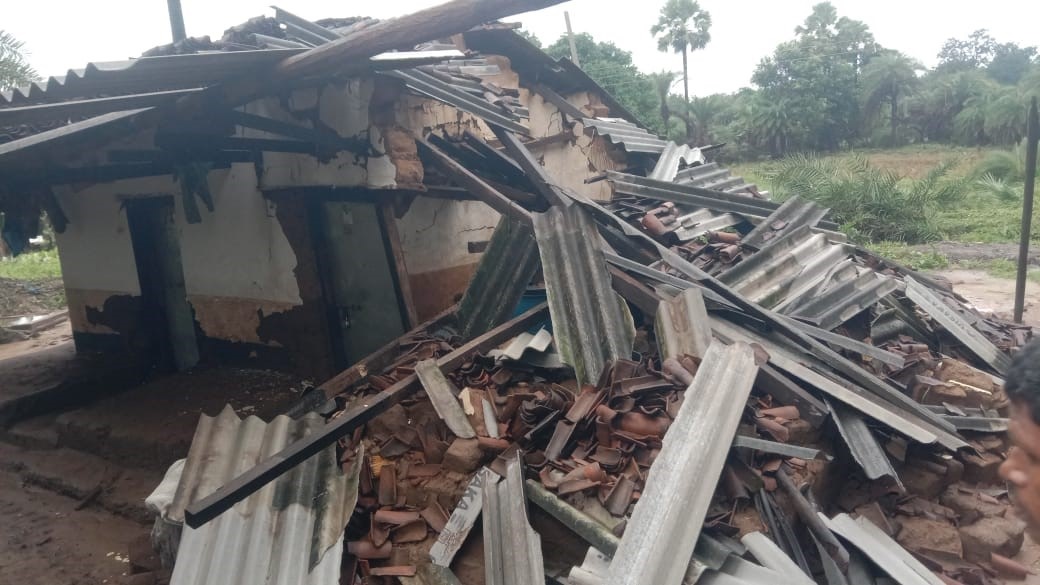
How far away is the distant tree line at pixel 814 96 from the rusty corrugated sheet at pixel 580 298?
28.3 meters

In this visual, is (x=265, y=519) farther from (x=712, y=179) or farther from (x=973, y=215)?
(x=973, y=215)

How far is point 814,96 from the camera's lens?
3303cm

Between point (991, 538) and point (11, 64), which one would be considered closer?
point (991, 538)

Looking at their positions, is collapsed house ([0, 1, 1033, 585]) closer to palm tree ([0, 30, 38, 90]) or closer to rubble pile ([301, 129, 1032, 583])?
rubble pile ([301, 129, 1032, 583])

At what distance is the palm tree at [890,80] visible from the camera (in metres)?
33.1

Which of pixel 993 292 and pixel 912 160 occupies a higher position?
pixel 912 160

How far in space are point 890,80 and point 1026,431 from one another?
3760 cm

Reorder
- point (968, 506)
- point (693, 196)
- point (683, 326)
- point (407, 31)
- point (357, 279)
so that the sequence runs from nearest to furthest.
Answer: point (407, 31) → point (968, 506) → point (683, 326) → point (357, 279) → point (693, 196)

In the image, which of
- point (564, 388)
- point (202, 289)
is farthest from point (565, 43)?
point (564, 388)

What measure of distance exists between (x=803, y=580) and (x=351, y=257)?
500 cm

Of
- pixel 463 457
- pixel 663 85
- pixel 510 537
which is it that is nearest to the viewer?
pixel 510 537

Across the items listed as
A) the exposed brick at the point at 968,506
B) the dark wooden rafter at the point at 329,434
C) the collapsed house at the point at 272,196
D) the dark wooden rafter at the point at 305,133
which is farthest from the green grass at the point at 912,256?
the dark wooden rafter at the point at 305,133

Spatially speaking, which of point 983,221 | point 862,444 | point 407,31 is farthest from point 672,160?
point 983,221

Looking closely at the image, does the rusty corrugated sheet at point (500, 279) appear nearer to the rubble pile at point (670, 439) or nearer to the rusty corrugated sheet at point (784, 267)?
the rubble pile at point (670, 439)
